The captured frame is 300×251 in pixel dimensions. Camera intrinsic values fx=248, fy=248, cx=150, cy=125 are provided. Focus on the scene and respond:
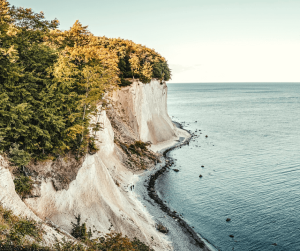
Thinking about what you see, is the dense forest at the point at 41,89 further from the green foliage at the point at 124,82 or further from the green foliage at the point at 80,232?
the green foliage at the point at 124,82

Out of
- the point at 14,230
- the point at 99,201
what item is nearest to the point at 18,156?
the point at 14,230

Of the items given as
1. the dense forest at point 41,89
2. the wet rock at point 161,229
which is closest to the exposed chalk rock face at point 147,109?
the dense forest at point 41,89

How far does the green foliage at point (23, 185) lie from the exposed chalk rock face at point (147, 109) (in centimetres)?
3551

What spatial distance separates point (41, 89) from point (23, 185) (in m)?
8.24

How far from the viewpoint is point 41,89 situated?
21844 millimetres

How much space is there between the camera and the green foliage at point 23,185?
19383 millimetres

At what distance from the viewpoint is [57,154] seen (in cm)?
2320

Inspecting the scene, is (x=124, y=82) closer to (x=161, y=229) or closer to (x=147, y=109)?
(x=147, y=109)

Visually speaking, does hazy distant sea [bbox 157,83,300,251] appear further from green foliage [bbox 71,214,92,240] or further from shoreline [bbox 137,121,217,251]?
green foliage [bbox 71,214,92,240]

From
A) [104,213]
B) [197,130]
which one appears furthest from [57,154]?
[197,130]

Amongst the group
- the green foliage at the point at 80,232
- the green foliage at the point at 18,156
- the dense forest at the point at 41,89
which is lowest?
the green foliage at the point at 80,232

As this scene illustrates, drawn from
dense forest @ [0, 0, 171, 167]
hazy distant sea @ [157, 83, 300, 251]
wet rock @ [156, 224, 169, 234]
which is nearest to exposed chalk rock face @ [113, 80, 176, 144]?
hazy distant sea @ [157, 83, 300, 251]

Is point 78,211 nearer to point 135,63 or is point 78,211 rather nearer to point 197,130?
point 135,63

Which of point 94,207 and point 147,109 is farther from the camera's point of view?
point 147,109
